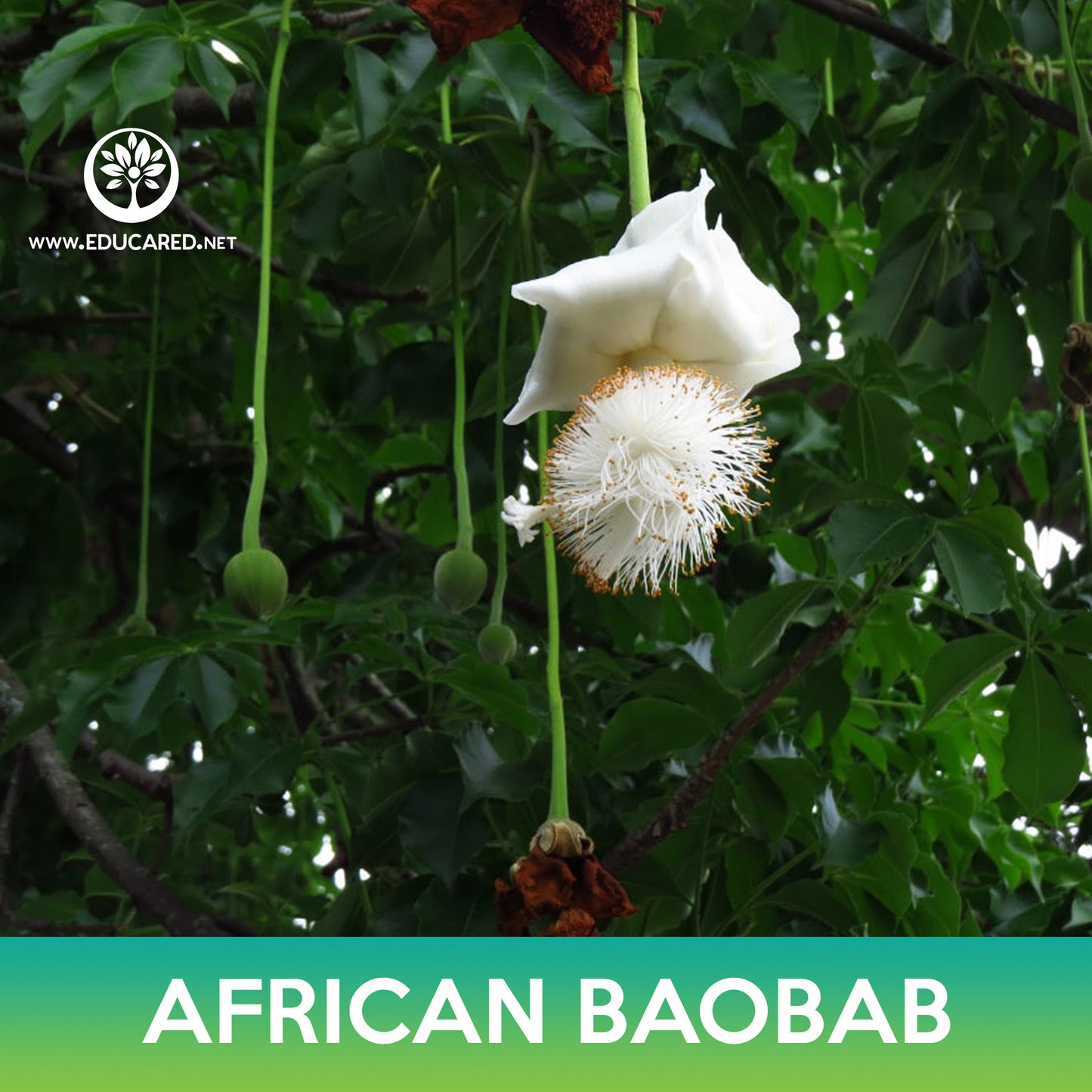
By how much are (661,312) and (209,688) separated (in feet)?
2.95

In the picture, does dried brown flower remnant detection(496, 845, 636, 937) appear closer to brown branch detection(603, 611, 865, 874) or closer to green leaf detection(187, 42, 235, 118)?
brown branch detection(603, 611, 865, 874)

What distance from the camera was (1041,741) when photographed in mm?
1512

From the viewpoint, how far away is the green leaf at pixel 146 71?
1.34m

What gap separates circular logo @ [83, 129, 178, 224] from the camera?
1.87 meters

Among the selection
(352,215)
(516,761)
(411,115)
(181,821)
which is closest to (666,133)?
(411,115)

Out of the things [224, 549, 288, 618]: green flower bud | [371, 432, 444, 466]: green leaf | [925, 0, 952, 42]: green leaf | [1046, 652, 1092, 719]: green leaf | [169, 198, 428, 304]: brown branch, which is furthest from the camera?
[371, 432, 444, 466]: green leaf

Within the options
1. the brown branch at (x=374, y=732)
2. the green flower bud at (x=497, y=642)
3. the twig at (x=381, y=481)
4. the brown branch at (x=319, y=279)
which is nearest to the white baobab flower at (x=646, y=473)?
the green flower bud at (x=497, y=642)

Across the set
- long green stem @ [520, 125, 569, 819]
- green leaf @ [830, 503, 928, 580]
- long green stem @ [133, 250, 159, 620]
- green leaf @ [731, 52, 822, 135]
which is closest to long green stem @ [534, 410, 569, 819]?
long green stem @ [520, 125, 569, 819]

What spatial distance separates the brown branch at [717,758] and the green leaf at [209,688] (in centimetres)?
41

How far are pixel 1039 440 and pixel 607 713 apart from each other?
2.71 feet

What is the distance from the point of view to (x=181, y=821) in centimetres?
167

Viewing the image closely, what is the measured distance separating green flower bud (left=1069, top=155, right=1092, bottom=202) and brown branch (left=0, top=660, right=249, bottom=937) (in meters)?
1.16

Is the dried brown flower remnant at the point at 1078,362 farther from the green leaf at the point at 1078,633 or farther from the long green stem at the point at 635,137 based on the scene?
the long green stem at the point at 635,137

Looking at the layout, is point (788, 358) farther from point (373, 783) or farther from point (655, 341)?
point (373, 783)
